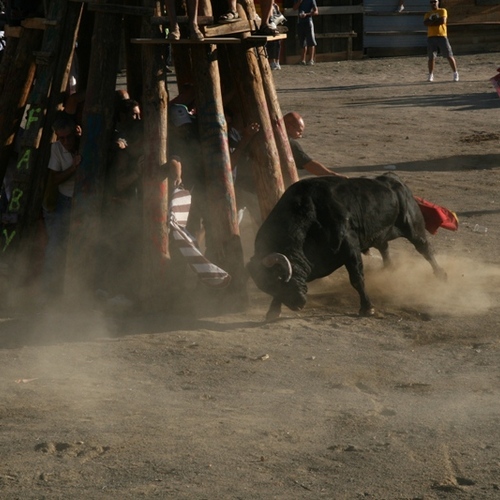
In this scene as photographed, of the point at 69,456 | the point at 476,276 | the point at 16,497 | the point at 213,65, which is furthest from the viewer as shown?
the point at 476,276

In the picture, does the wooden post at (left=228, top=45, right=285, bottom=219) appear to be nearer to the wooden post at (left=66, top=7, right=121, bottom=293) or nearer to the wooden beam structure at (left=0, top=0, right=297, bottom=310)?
the wooden beam structure at (left=0, top=0, right=297, bottom=310)

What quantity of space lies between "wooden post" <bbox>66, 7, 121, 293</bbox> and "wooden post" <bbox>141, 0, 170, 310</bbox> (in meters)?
0.37

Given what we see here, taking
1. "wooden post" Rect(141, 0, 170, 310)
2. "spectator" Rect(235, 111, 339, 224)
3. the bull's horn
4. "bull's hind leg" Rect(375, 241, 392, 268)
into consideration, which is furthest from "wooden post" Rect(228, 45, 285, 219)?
the bull's horn

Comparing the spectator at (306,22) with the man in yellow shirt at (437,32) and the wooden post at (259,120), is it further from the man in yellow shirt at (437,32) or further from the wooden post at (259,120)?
the wooden post at (259,120)

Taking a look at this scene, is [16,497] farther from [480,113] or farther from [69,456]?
[480,113]

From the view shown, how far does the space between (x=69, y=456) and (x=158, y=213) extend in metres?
3.42

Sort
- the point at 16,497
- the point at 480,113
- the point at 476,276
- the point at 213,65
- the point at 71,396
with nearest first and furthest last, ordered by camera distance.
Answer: the point at 16,497
the point at 71,396
the point at 213,65
the point at 476,276
the point at 480,113

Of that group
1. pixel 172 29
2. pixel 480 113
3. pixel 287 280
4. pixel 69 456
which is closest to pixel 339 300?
pixel 287 280

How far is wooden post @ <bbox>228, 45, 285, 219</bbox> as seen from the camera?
1032 cm

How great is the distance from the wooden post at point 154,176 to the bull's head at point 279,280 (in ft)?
2.86

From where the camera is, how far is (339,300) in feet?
33.7

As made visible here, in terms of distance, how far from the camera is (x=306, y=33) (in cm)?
3083

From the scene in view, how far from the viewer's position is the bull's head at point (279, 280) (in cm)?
926

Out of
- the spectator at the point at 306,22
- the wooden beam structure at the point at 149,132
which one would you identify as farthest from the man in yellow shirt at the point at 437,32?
the wooden beam structure at the point at 149,132
